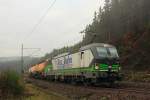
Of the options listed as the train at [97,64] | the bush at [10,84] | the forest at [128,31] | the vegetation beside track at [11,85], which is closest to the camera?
the vegetation beside track at [11,85]

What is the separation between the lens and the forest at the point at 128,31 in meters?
49.5

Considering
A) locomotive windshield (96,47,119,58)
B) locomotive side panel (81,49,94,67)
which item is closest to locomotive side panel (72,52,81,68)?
locomotive side panel (81,49,94,67)

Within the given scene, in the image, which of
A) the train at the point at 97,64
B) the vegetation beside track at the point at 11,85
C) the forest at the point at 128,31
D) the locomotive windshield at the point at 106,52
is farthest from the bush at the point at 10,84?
the forest at the point at 128,31

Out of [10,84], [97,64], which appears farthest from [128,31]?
[10,84]

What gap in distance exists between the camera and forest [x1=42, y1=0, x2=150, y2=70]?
49.5 metres

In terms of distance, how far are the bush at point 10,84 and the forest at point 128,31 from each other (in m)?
13.6

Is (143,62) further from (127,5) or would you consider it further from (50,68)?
(127,5)

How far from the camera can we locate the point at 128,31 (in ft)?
191

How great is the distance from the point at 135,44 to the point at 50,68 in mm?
12282

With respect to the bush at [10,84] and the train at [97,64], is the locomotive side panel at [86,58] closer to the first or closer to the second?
the train at [97,64]

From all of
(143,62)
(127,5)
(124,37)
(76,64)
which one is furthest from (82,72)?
(127,5)

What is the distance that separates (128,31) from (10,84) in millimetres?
35425

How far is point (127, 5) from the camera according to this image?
65.2 metres

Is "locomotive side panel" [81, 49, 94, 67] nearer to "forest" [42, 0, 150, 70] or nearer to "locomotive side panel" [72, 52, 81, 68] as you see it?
"locomotive side panel" [72, 52, 81, 68]
